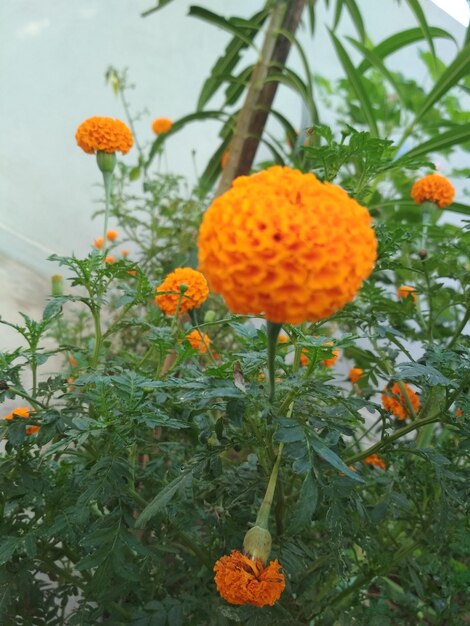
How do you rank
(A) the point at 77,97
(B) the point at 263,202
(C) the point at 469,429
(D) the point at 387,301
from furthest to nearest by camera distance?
(A) the point at 77,97
(D) the point at 387,301
(C) the point at 469,429
(B) the point at 263,202

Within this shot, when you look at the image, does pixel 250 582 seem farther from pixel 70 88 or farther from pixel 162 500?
pixel 70 88

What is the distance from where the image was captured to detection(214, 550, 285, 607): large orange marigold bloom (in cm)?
38

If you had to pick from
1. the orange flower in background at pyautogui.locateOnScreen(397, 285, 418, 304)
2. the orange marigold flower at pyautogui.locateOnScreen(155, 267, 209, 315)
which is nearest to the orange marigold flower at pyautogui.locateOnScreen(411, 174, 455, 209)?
the orange flower in background at pyautogui.locateOnScreen(397, 285, 418, 304)

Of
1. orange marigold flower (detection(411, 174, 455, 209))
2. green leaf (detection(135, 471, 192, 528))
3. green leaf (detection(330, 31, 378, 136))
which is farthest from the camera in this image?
green leaf (detection(330, 31, 378, 136))

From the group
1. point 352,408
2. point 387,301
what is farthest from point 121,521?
point 387,301

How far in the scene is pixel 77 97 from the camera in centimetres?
199

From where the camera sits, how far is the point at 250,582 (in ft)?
1.26

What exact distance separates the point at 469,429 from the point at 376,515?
0.13 m

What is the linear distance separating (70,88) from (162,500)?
6.16ft

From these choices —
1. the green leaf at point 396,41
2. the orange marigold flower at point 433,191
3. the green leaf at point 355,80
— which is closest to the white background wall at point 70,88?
the green leaf at point 396,41

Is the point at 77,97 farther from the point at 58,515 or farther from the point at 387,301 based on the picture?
the point at 58,515

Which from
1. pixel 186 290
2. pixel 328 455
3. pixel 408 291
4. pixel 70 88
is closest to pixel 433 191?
pixel 408 291

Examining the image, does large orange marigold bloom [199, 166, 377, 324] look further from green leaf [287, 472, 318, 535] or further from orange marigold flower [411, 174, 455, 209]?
orange marigold flower [411, 174, 455, 209]

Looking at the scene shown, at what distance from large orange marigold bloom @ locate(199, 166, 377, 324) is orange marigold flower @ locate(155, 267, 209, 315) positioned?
294 millimetres
